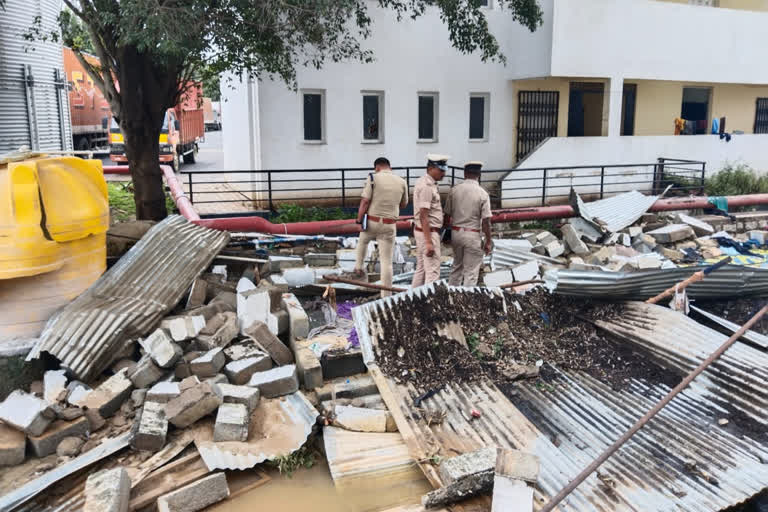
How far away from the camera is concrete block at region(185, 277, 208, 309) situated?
6.61 metres

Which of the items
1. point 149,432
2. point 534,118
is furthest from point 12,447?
point 534,118

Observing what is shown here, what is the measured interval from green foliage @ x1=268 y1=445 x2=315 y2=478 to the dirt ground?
107 centimetres

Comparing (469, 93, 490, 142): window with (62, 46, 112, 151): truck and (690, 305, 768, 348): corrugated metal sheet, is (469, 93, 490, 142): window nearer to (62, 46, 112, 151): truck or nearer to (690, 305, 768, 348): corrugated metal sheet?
(690, 305, 768, 348): corrugated metal sheet

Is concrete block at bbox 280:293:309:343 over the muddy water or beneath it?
over

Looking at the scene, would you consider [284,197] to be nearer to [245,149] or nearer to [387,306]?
[245,149]

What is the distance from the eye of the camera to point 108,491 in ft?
13.3

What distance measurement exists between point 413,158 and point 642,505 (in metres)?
10.9

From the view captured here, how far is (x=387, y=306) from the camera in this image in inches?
247

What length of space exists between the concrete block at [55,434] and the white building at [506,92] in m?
8.69

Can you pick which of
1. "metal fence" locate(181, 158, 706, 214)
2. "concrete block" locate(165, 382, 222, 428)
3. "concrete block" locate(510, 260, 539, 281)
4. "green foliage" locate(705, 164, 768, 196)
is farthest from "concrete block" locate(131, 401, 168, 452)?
"green foliage" locate(705, 164, 768, 196)

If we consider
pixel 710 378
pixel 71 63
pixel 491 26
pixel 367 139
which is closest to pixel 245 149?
pixel 367 139

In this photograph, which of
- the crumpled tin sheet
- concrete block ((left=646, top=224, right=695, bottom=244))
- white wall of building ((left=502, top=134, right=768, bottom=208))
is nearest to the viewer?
the crumpled tin sheet

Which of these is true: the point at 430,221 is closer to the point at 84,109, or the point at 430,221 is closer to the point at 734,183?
the point at 734,183

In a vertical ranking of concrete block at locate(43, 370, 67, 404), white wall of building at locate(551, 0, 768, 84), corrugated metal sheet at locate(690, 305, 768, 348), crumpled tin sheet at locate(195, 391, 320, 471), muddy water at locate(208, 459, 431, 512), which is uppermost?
white wall of building at locate(551, 0, 768, 84)
